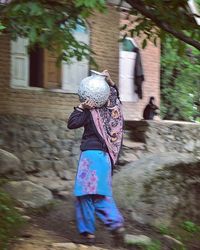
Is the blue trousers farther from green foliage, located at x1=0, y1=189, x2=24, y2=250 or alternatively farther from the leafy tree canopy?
the leafy tree canopy

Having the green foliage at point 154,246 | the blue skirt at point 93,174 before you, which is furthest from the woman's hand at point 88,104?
the green foliage at point 154,246

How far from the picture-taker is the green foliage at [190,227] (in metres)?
6.42

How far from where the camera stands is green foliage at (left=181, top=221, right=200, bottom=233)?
6.42 m

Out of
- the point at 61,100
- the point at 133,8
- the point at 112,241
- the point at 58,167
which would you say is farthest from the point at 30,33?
the point at 61,100

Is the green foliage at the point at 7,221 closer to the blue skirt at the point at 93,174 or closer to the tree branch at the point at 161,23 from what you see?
the blue skirt at the point at 93,174

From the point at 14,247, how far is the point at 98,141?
1220mm

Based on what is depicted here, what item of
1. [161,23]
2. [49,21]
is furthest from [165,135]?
Result: [49,21]

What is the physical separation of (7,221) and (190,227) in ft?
8.16

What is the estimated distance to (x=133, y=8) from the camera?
6.73m

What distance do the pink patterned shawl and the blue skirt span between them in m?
0.13

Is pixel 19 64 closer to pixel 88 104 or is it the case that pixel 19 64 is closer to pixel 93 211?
pixel 88 104

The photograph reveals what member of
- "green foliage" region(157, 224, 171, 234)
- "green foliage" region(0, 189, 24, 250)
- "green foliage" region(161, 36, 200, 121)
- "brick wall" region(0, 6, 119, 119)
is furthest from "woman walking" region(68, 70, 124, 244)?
"green foliage" region(161, 36, 200, 121)

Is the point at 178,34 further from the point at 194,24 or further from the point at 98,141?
the point at 98,141

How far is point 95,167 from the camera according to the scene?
4.80 m
